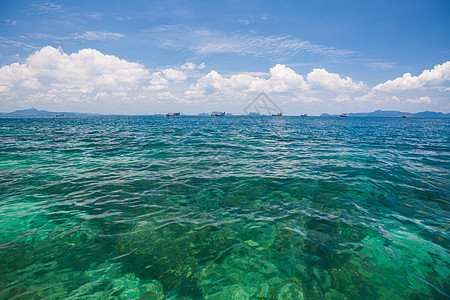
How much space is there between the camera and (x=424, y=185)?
440 inches

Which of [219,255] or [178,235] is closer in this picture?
[219,255]

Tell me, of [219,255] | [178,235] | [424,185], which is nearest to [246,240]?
[219,255]

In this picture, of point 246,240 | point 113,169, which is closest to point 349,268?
point 246,240

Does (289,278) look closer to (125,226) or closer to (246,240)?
(246,240)

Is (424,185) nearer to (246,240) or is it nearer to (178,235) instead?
(246,240)

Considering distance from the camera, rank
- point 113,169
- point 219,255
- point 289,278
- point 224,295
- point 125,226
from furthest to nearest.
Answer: point 113,169, point 125,226, point 219,255, point 289,278, point 224,295

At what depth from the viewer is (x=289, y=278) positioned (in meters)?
4.80

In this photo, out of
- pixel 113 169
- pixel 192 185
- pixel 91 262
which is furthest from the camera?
pixel 113 169

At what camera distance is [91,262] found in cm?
514

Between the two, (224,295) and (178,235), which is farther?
(178,235)

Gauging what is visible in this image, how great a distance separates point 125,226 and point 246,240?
166 inches

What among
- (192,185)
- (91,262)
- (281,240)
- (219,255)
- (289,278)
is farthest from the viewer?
(192,185)

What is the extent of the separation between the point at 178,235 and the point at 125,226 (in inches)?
78.4

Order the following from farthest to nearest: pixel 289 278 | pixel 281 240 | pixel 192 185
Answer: pixel 192 185, pixel 281 240, pixel 289 278
